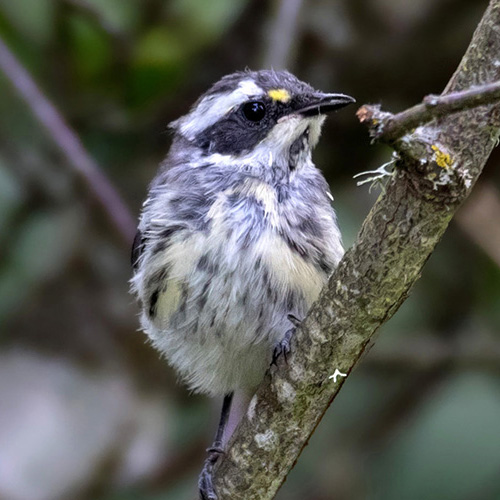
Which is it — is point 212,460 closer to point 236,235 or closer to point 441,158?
point 236,235

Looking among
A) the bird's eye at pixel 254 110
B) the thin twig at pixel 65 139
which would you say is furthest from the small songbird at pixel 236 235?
the thin twig at pixel 65 139

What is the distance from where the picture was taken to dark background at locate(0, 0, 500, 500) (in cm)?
505

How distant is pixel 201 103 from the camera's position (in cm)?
387

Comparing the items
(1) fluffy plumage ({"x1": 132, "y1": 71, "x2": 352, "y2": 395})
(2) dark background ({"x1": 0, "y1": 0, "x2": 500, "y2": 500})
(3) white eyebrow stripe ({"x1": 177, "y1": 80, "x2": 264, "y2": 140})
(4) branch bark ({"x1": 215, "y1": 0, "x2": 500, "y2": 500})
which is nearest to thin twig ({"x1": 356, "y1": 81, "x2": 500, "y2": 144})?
(4) branch bark ({"x1": 215, "y1": 0, "x2": 500, "y2": 500})

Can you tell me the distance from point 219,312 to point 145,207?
601 mm

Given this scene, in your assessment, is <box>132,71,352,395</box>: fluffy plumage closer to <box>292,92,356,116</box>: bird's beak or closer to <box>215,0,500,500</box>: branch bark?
<box>292,92,356,116</box>: bird's beak

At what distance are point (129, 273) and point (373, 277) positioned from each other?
321 cm

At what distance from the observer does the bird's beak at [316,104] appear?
11.4ft

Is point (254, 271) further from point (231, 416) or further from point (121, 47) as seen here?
point (121, 47)

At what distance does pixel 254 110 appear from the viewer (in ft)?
12.2

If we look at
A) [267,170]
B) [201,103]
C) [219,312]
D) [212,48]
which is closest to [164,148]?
[212,48]

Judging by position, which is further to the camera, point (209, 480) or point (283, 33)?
point (283, 33)

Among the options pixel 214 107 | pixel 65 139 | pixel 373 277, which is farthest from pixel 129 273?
pixel 373 277

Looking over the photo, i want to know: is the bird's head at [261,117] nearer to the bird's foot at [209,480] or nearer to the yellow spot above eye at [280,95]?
the yellow spot above eye at [280,95]
